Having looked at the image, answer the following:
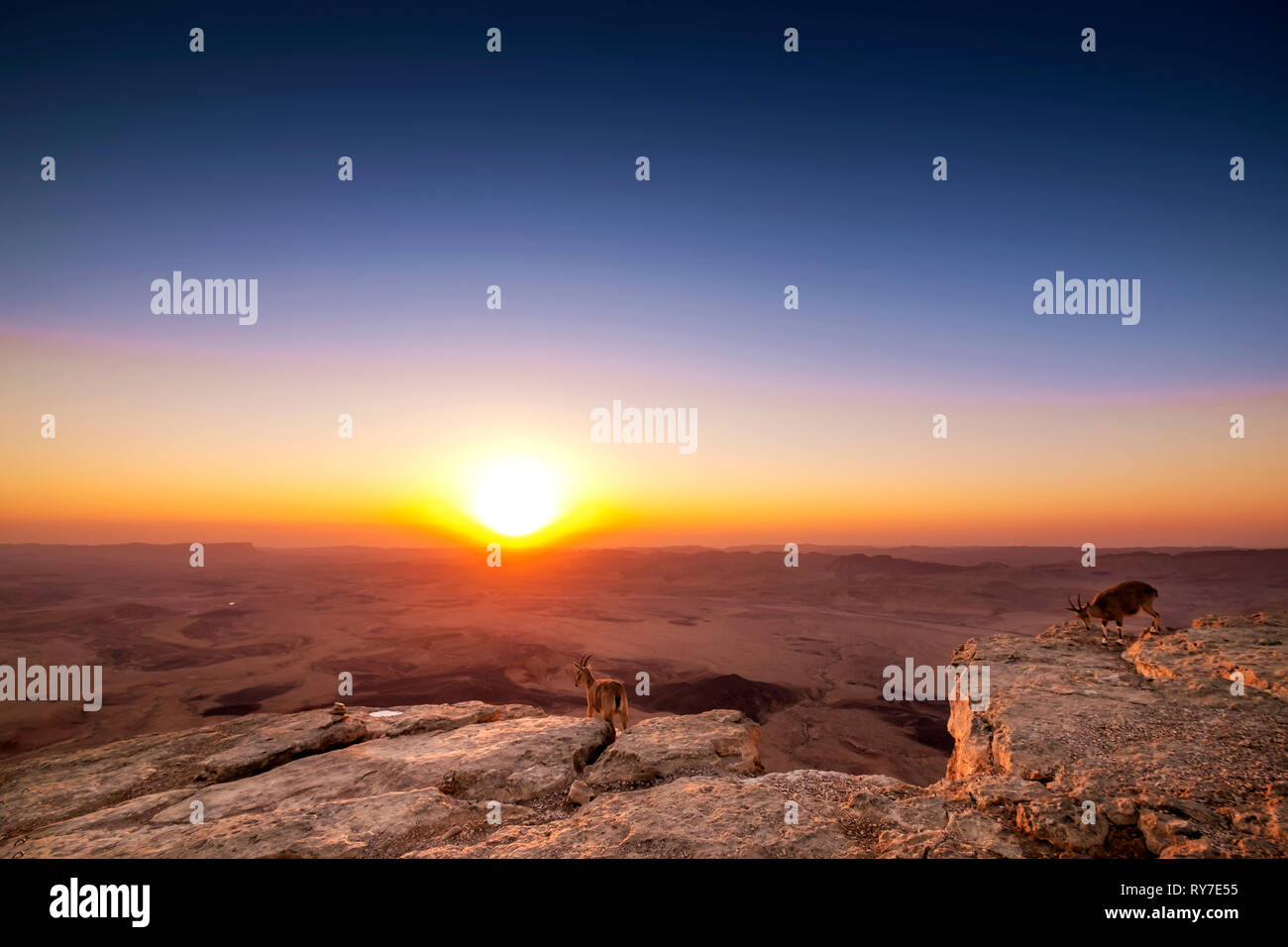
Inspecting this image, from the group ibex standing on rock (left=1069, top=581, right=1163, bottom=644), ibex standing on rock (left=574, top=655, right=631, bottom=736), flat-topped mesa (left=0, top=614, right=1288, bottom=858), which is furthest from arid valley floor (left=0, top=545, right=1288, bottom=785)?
ibex standing on rock (left=574, top=655, right=631, bottom=736)

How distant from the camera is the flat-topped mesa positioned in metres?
4.88

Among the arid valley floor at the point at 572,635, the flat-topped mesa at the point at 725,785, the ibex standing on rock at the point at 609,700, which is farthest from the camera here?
the arid valley floor at the point at 572,635

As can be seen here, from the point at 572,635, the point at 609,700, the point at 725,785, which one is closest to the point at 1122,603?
the point at 725,785

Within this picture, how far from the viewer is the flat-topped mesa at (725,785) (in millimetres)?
4875

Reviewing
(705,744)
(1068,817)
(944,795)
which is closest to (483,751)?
(705,744)

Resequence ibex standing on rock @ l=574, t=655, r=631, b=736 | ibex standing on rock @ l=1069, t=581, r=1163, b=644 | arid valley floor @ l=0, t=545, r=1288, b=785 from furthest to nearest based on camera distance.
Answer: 1. arid valley floor @ l=0, t=545, r=1288, b=785
2. ibex standing on rock @ l=1069, t=581, r=1163, b=644
3. ibex standing on rock @ l=574, t=655, r=631, b=736

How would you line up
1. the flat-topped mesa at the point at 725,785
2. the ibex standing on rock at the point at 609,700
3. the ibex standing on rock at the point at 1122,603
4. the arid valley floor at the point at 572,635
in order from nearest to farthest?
the flat-topped mesa at the point at 725,785 → the ibex standing on rock at the point at 609,700 → the ibex standing on rock at the point at 1122,603 → the arid valley floor at the point at 572,635

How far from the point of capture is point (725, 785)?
6.50 meters

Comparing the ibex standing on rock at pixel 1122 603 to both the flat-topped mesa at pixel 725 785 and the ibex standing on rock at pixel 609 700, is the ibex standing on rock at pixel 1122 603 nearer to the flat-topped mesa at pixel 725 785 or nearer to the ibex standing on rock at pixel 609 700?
the flat-topped mesa at pixel 725 785

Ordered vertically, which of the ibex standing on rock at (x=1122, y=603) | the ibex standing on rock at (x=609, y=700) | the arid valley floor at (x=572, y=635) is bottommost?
the arid valley floor at (x=572, y=635)

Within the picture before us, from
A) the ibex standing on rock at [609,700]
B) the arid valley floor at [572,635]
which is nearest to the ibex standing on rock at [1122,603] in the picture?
the arid valley floor at [572,635]

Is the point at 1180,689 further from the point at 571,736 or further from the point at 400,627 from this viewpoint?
the point at 400,627

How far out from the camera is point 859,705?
27.2m

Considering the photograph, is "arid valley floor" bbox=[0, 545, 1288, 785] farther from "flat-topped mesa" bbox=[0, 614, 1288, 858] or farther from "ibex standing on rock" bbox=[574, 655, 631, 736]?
"ibex standing on rock" bbox=[574, 655, 631, 736]
